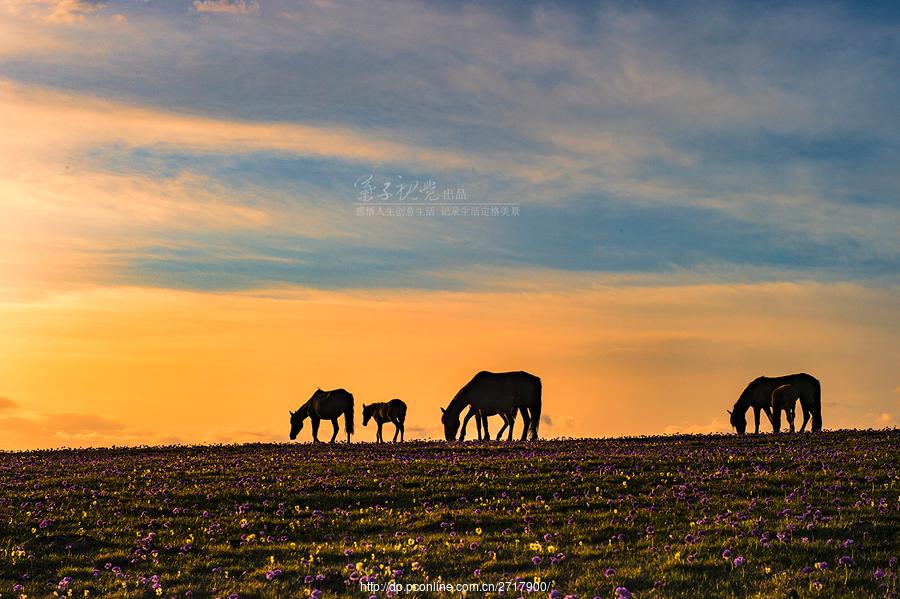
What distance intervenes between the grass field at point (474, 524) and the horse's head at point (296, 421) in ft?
77.5

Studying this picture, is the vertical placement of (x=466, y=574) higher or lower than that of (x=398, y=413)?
lower

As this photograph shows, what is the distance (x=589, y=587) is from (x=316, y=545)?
24.1ft

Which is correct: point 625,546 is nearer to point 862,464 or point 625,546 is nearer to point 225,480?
point 862,464

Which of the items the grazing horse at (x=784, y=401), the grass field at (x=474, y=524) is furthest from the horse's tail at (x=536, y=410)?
the grass field at (x=474, y=524)

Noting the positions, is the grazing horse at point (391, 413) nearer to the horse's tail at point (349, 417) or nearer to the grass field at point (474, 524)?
the horse's tail at point (349, 417)

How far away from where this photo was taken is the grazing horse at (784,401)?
50.7m

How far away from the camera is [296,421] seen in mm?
58750

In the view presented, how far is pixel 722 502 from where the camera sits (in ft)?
71.7

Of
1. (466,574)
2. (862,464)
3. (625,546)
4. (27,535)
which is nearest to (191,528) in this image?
(27,535)

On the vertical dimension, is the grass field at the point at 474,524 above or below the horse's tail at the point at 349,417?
below

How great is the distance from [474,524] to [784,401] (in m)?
35.6

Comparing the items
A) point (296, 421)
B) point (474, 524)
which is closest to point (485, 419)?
point (296, 421)

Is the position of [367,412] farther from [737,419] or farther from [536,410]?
[737,419]

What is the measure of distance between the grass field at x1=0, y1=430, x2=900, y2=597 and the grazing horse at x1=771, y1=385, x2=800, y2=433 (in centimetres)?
1659
